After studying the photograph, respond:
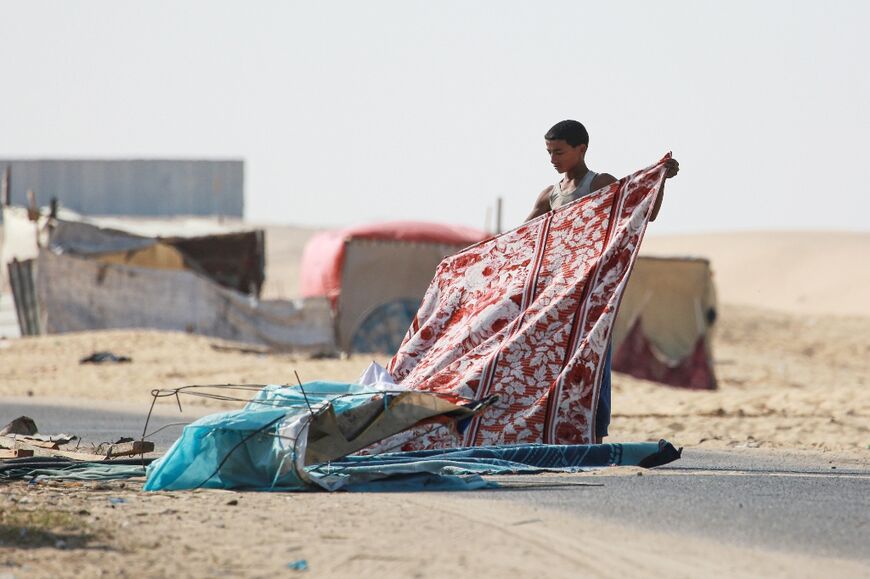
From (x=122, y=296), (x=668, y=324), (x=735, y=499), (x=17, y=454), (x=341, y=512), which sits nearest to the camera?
(x=341, y=512)

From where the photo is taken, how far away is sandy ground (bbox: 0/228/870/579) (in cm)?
461

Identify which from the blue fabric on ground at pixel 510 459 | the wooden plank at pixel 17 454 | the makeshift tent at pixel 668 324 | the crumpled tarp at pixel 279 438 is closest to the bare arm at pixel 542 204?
the blue fabric on ground at pixel 510 459

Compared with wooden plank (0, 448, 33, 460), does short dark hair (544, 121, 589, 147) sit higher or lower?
higher

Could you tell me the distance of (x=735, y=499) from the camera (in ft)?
19.7

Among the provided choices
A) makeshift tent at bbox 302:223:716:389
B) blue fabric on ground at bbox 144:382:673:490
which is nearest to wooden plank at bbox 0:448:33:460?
blue fabric on ground at bbox 144:382:673:490

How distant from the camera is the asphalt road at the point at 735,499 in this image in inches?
204

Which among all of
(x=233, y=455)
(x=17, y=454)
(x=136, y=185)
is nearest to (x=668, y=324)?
(x=17, y=454)

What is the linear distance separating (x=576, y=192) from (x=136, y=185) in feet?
84.3

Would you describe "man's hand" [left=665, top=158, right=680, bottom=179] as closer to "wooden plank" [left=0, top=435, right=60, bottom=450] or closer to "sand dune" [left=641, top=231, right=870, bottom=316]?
"wooden plank" [left=0, top=435, right=60, bottom=450]

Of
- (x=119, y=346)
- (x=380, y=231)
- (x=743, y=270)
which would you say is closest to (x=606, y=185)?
(x=119, y=346)

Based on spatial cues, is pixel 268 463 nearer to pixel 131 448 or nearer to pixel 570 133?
pixel 131 448

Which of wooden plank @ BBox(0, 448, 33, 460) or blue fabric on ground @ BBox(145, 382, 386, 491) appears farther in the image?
wooden plank @ BBox(0, 448, 33, 460)

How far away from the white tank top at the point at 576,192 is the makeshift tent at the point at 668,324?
12361 millimetres

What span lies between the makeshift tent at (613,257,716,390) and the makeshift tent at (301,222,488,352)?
3.22 meters
